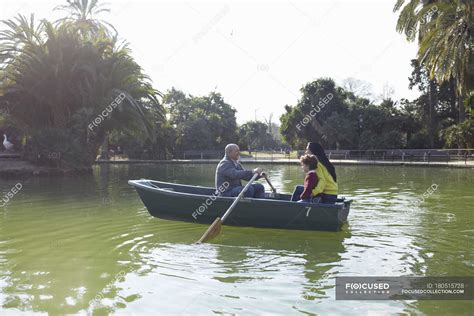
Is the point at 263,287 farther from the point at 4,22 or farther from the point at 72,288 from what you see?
the point at 4,22

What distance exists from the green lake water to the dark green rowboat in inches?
7.6

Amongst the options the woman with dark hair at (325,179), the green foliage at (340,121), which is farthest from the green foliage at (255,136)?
the woman with dark hair at (325,179)

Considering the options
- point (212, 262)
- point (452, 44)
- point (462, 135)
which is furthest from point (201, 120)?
point (212, 262)

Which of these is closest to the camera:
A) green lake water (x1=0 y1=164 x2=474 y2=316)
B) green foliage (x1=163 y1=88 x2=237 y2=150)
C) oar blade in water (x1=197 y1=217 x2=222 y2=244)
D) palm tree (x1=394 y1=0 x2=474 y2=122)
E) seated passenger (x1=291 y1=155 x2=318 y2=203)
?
green lake water (x1=0 y1=164 x2=474 y2=316)

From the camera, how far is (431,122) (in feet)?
131

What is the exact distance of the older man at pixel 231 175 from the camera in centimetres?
945

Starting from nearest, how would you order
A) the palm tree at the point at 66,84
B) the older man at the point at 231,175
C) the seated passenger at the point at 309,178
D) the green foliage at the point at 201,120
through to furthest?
the seated passenger at the point at 309,178 → the older man at the point at 231,175 → the palm tree at the point at 66,84 → the green foliage at the point at 201,120

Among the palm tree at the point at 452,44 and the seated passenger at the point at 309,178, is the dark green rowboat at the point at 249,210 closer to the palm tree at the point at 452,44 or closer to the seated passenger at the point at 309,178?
the seated passenger at the point at 309,178

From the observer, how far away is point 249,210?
9086mm

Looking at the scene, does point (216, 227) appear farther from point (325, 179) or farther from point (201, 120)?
point (201, 120)

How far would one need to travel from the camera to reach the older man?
9.45 metres

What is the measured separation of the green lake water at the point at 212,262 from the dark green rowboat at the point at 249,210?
0.19 metres

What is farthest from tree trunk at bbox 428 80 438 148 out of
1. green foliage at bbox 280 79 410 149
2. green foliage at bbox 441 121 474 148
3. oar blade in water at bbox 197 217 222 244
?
oar blade in water at bbox 197 217 222 244

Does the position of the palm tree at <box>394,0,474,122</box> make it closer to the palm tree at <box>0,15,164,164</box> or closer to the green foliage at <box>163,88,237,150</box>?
the palm tree at <box>0,15,164,164</box>
